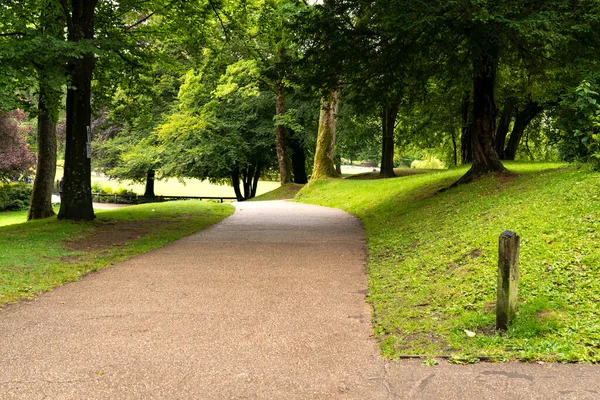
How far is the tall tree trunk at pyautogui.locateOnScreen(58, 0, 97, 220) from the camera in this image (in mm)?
13078

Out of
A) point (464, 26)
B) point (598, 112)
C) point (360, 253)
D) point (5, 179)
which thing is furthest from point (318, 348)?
point (5, 179)

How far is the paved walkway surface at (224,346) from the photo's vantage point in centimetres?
371

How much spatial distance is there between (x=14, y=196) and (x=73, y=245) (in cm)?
2450

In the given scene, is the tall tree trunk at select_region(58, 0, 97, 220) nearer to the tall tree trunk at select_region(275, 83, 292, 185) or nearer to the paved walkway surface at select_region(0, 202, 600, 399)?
the paved walkway surface at select_region(0, 202, 600, 399)

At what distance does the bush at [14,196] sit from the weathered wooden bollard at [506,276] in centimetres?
3151

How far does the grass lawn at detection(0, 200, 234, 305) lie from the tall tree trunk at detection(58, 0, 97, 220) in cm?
68

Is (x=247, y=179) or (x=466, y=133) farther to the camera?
(x=247, y=179)

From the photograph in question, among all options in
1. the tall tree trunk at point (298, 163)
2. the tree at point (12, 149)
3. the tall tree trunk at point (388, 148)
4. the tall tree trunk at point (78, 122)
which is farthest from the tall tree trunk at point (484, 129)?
the tree at point (12, 149)

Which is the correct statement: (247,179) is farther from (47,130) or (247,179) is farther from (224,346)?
(224,346)

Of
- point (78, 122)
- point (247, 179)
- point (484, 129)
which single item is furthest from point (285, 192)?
point (78, 122)

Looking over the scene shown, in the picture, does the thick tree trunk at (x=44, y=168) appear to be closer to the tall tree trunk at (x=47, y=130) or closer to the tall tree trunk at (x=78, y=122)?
the tall tree trunk at (x=47, y=130)

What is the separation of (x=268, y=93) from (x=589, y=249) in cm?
2812

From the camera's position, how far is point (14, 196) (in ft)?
101

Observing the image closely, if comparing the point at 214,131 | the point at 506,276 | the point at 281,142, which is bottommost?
the point at 506,276
